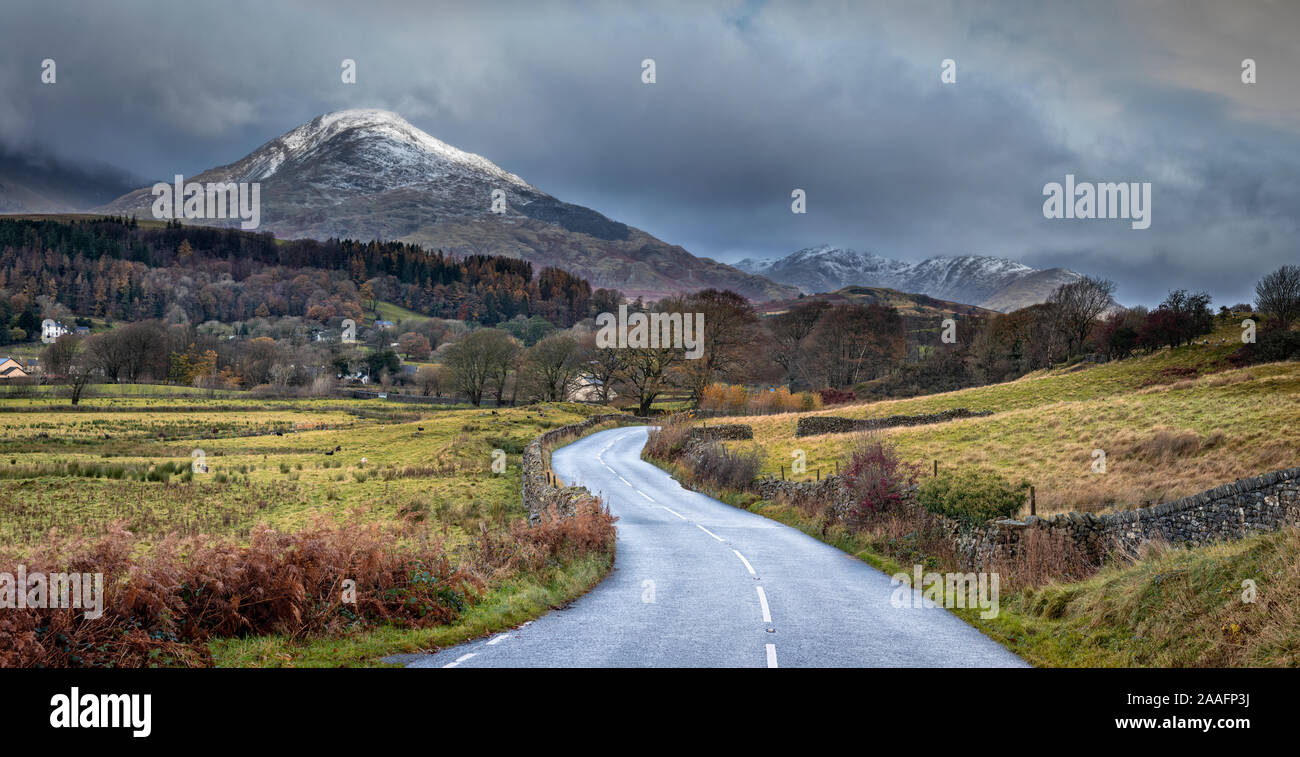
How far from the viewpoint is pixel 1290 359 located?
45688 millimetres

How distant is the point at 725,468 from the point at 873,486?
1305 cm

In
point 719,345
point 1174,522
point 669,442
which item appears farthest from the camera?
point 719,345

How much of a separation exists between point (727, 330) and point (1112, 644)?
214ft

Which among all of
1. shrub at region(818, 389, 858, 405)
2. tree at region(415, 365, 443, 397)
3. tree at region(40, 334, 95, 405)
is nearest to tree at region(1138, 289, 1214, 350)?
shrub at region(818, 389, 858, 405)

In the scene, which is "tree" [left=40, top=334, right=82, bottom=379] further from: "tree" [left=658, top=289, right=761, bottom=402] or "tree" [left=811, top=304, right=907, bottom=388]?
"tree" [left=811, top=304, right=907, bottom=388]

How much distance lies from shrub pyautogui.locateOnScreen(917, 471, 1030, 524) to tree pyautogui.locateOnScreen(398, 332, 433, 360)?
14628 centimetres

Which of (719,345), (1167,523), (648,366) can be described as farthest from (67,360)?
(1167,523)

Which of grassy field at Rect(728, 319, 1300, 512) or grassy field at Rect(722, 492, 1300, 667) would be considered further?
grassy field at Rect(728, 319, 1300, 512)

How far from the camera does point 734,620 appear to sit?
1066cm

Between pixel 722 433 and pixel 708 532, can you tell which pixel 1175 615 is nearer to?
pixel 708 532

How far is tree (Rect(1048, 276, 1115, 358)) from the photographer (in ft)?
250
